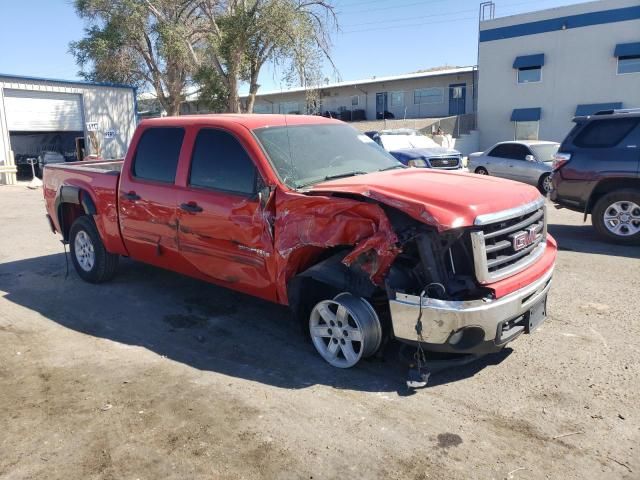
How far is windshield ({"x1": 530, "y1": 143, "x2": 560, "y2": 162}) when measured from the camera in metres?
14.7

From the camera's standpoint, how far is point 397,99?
39.2m

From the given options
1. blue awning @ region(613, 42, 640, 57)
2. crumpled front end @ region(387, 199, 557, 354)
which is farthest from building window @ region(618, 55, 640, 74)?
crumpled front end @ region(387, 199, 557, 354)

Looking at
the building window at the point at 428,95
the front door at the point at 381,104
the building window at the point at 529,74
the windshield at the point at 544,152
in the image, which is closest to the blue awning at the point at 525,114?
the building window at the point at 529,74

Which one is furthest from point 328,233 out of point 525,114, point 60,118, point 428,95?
point 428,95

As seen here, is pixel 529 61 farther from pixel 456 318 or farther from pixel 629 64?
pixel 456 318

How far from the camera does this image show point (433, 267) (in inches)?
142

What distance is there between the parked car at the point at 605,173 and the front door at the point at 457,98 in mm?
28812

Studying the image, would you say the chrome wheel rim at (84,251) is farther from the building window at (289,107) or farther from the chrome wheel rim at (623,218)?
the building window at (289,107)

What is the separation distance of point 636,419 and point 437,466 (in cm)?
140

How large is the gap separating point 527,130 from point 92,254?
28.0m

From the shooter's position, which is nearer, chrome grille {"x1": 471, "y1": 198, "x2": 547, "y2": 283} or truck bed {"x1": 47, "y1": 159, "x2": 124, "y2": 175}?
chrome grille {"x1": 471, "y1": 198, "x2": 547, "y2": 283}

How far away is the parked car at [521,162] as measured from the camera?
47.1 feet

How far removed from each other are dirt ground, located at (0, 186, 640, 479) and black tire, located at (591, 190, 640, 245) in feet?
8.86

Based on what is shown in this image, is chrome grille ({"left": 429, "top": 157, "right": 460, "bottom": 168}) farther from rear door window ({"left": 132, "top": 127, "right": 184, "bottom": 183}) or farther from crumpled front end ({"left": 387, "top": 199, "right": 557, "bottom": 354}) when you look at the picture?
crumpled front end ({"left": 387, "top": 199, "right": 557, "bottom": 354})
